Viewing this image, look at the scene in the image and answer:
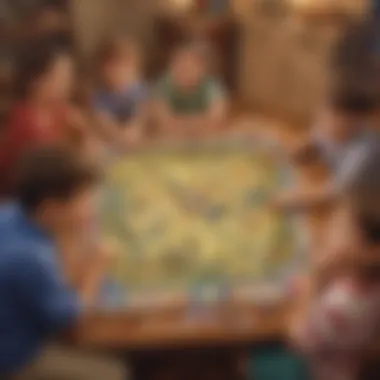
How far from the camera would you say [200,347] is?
126 centimetres

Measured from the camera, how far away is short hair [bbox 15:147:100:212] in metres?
1.24

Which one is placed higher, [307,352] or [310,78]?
[310,78]

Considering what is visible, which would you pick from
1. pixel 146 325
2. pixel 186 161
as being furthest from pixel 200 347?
pixel 186 161

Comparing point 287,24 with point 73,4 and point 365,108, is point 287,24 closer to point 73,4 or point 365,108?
point 365,108

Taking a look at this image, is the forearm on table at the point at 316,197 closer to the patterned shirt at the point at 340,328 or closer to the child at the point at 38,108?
the patterned shirt at the point at 340,328

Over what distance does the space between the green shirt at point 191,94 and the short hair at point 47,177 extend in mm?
118

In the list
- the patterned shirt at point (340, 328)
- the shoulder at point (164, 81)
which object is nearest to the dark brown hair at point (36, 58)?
the shoulder at point (164, 81)

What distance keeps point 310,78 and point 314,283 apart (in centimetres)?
21

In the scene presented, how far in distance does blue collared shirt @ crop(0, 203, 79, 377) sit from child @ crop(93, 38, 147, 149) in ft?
0.44

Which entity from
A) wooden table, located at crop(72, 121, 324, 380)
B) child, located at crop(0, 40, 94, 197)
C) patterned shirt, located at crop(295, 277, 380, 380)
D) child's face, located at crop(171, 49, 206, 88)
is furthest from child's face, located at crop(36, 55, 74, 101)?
patterned shirt, located at crop(295, 277, 380, 380)

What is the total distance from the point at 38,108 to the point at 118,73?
0.09m

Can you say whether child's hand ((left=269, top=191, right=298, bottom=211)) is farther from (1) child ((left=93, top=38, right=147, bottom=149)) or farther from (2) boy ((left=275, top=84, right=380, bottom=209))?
(1) child ((left=93, top=38, right=147, bottom=149))

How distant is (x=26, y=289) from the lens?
1.25 meters

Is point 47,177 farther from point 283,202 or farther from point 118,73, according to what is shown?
point 283,202
